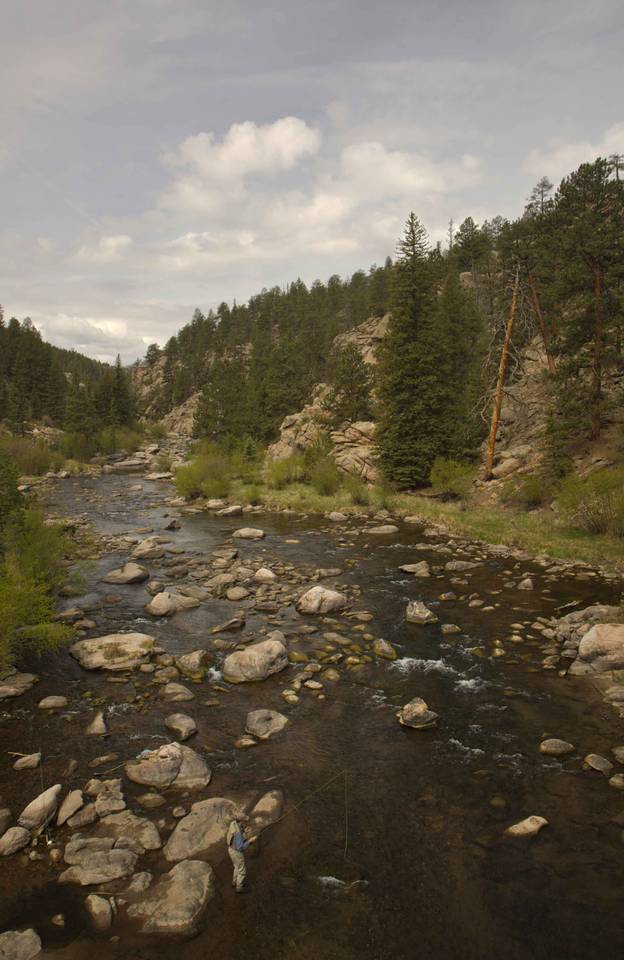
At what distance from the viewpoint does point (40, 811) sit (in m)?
6.39

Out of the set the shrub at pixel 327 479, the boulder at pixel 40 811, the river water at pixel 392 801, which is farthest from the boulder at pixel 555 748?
the shrub at pixel 327 479

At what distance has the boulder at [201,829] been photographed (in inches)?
232

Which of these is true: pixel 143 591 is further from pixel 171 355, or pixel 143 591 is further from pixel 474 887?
pixel 171 355

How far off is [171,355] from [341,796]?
135429 millimetres

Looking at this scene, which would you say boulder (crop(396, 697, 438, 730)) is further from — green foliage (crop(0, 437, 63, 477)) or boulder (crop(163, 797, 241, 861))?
green foliage (crop(0, 437, 63, 477))

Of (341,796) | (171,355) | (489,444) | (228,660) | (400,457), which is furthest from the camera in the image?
(171,355)

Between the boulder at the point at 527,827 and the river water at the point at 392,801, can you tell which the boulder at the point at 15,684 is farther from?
the boulder at the point at 527,827

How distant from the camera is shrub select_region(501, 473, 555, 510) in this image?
22703 millimetres

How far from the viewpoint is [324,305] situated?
95.2 meters

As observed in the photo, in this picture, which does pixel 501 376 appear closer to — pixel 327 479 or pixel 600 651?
pixel 327 479

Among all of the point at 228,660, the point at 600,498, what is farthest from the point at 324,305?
the point at 228,660

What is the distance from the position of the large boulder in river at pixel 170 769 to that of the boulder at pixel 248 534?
14.9 m

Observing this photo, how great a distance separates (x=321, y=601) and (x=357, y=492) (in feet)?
52.0

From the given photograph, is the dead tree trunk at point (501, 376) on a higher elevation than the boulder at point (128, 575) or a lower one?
higher
